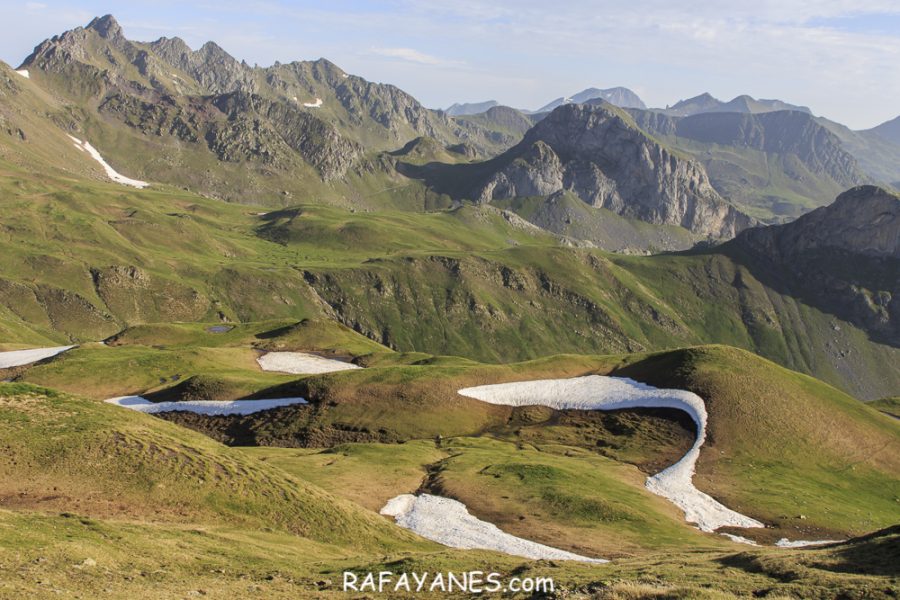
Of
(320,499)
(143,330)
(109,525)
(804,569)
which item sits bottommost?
(143,330)

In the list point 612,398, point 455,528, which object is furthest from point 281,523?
point 612,398

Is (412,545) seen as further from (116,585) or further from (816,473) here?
(816,473)

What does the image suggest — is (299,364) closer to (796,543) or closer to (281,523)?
(281,523)

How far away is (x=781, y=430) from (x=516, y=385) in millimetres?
34871

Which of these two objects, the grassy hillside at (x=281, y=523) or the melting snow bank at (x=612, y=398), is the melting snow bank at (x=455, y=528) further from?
the melting snow bank at (x=612, y=398)

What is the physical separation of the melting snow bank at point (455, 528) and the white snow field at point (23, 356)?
305 ft

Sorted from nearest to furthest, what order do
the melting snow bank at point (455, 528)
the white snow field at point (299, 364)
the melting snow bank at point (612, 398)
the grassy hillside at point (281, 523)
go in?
the grassy hillside at point (281, 523) < the melting snow bank at point (455, 528) < the melting snow bank at point (612, 398) < the white snow field at point (299, 364)

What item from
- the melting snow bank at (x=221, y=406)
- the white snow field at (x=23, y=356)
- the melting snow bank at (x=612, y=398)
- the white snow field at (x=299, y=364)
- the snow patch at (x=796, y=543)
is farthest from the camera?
the white snow field at (x=299, y=364)

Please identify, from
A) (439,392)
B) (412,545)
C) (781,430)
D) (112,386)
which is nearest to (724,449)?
(781,430)

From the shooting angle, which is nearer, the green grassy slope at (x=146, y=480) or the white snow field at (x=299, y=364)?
the green grassy slope at (x=146, y=480)

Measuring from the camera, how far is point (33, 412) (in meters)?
51.5

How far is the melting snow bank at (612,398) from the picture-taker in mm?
75375

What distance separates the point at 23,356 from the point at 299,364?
52586 millimetres

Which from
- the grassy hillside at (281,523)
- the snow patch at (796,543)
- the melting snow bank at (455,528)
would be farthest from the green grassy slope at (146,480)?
the snow patch at (796,543)
